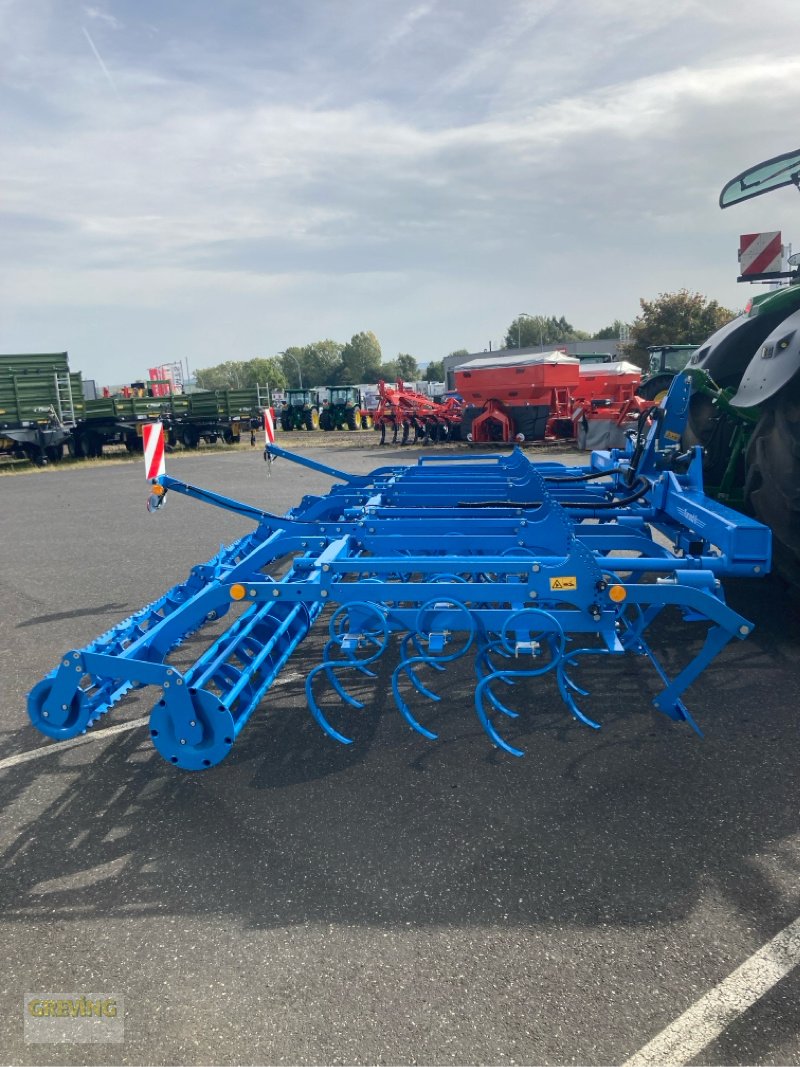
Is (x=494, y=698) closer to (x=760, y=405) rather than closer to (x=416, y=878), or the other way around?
(x=416, y=878)

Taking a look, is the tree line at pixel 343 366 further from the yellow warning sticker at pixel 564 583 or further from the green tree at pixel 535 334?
the yellow warning sticker at pixel 564 583

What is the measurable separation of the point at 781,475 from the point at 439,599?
5.89ft

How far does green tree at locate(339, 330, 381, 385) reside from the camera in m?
81.2

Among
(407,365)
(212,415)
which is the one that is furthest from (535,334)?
(212,415)

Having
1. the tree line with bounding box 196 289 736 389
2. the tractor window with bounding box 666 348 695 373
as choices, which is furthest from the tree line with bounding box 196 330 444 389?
the tractor window with bounding box 666 348 695 373

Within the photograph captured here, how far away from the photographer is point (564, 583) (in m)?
2.69

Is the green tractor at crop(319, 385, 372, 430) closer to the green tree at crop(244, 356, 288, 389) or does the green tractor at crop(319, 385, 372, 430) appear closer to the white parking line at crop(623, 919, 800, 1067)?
the white parking line at crop(623, 919, 800, 1067)

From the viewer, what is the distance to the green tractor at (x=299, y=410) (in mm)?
29266

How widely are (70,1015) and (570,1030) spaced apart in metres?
1.24

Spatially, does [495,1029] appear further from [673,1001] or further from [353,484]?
[353,484]

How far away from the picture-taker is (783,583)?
414cm

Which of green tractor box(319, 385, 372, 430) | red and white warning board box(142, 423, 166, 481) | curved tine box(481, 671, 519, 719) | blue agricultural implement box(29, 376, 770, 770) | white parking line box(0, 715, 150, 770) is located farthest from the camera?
green tractor box(319, 385, 372, 430)

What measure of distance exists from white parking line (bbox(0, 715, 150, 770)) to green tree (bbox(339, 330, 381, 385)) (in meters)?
79.3

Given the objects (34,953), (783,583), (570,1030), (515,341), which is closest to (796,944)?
(570,1030)
